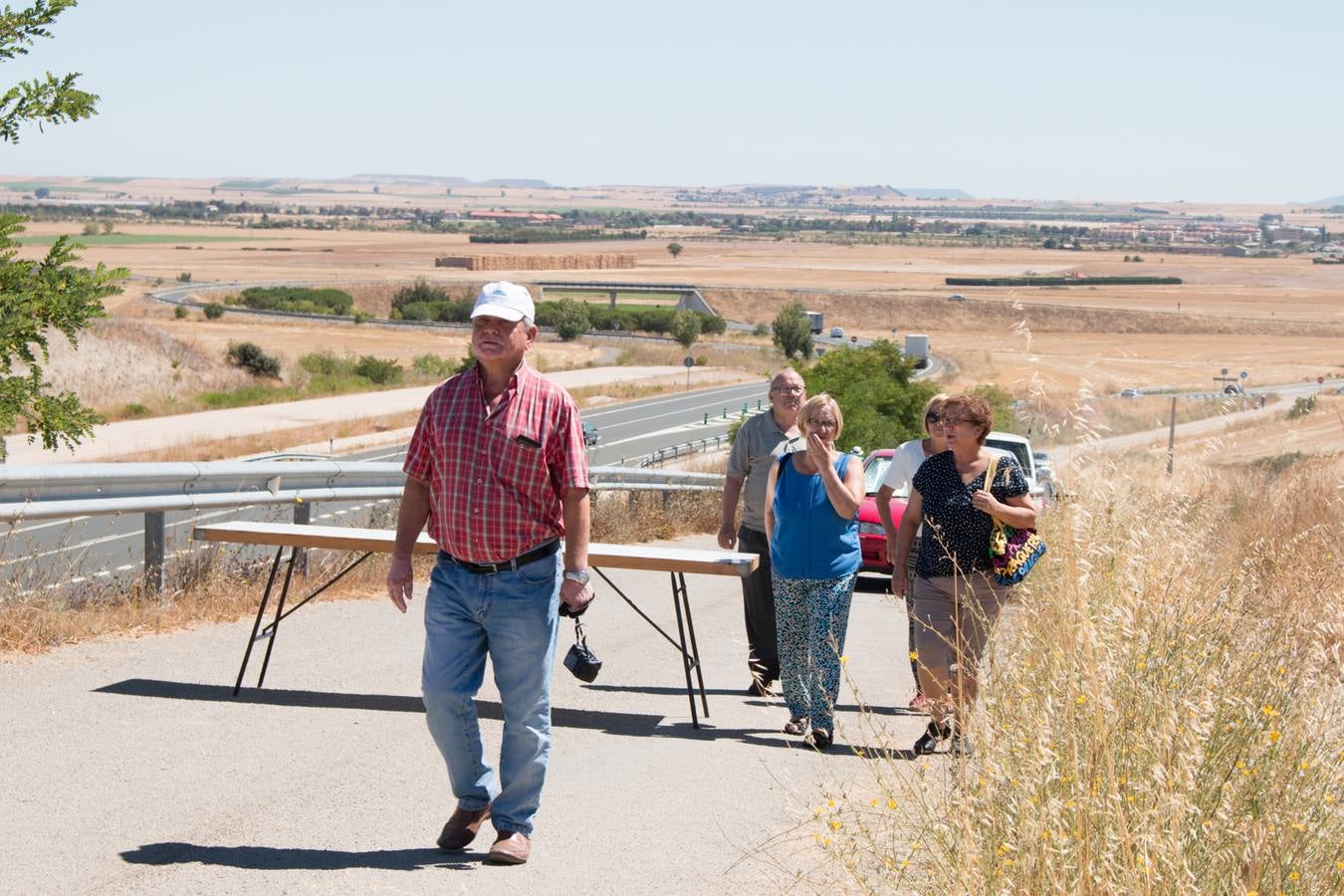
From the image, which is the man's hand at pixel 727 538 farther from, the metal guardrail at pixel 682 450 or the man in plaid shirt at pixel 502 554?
the metal guardrail at pixel 682 450

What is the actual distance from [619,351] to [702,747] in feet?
319

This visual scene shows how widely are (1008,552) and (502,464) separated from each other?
290cm

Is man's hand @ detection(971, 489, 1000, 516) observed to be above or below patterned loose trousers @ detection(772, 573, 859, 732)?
above

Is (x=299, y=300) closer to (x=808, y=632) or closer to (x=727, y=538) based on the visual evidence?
(x=727, y=538)

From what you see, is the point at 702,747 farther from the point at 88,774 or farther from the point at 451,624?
the point at 88,774

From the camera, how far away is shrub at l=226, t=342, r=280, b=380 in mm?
71812

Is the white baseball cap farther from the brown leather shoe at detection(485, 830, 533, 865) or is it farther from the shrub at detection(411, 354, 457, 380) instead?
the shrub at detection(411, 354, 457, 380)

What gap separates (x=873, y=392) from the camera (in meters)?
29.1

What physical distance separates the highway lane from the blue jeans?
3918mm

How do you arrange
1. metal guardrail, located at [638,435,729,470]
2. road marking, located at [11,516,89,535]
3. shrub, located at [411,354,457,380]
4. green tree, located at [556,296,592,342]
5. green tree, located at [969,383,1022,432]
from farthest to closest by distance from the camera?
green tree, located at [556,296,592,342] → shrub, located at [411,354,457,380] → metal guardrail, located at [638,435,729,470] → green tree, located at [969,383,1022,432] → road marking, located at [11,516,89,535]

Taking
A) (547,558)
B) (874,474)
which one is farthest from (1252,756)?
(874,474)

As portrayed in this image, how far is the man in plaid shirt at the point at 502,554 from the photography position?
5531 mm

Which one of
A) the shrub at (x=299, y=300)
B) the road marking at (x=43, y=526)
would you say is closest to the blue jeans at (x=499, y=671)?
the road marking at (x=43, y=526)

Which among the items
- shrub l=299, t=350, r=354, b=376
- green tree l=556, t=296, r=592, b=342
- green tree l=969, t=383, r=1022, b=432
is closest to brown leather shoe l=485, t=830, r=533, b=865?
green tree l=969, t=383, r=1022, b=432
